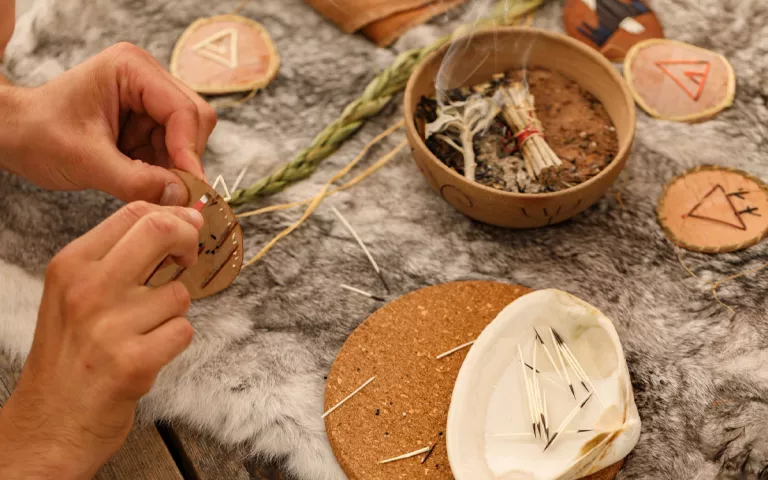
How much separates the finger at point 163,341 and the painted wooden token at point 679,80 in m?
0.91

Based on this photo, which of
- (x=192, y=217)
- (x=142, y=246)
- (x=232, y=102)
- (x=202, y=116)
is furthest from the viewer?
(x=232, y=102)

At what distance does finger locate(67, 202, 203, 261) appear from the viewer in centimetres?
75

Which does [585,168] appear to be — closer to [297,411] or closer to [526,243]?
[526,243]

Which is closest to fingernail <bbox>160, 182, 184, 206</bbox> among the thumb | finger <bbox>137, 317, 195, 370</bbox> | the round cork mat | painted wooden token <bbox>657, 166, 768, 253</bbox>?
the thumb

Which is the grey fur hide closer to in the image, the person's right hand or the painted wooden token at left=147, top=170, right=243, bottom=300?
the painted wooden token at left=147, top=170, right=243, bottom=300

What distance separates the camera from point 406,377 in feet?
3.22

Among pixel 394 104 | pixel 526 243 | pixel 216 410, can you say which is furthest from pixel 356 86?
pixel 216 410

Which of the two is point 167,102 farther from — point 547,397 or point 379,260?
point 547,397

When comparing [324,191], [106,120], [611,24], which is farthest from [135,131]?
[611,24]

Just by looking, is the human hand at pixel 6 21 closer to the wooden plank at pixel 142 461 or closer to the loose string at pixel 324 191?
the loose string at pixel 324 191

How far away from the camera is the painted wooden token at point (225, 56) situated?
4.30 feet

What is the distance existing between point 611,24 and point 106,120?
0.95 m

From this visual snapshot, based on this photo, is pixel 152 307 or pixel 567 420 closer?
pixel 152 307

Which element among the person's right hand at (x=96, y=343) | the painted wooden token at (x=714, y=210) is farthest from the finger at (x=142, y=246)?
the painted wooden token at (x=714, y=210)
